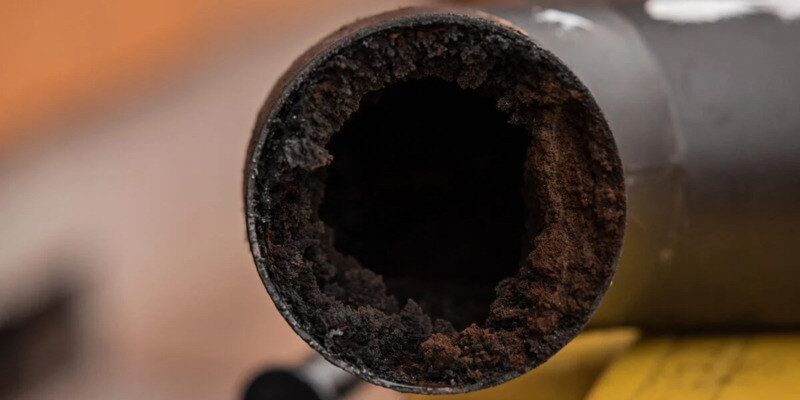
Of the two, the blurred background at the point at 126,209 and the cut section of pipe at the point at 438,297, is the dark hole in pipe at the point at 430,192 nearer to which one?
the cut section of pipe at the point at 438,297

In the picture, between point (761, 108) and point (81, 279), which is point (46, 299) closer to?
point (81, 279)

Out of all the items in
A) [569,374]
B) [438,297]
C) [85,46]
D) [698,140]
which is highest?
[85,46]

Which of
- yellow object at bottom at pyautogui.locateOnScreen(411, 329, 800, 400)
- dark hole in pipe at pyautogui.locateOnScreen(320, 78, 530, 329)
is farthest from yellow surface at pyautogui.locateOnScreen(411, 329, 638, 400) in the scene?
dark hole in pipe at pyautogui.locateOnScreen(320, 78, 530, 329)

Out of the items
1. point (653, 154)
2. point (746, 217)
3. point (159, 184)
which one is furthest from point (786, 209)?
point (159, 184)

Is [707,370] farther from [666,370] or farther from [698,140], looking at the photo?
[698,140]

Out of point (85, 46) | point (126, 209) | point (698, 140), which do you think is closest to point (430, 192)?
point (698, 140)

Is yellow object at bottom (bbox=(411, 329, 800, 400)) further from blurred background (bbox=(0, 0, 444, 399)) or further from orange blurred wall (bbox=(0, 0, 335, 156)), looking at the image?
orange blurred wall (bbox=(0, 0, 335, 156))
